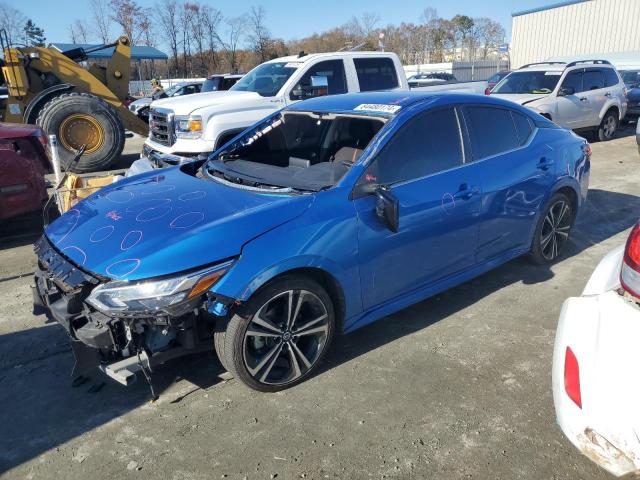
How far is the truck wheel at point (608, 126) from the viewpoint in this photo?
1287cm

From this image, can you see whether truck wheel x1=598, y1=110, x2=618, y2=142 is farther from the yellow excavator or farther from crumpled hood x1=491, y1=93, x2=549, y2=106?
the yellow excavator

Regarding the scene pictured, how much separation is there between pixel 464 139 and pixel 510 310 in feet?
4.68

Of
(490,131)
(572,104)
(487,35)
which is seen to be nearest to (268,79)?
(490,131)

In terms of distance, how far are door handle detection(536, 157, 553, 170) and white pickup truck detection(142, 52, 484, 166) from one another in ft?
13.9

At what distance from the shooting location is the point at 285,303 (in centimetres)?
311

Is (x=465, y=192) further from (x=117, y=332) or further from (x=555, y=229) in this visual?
(x=117, y=332)

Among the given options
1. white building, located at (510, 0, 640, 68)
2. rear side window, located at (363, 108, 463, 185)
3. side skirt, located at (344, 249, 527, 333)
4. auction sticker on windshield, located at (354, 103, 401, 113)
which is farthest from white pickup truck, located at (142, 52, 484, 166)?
white building, located at (510, 0, 640, 68)

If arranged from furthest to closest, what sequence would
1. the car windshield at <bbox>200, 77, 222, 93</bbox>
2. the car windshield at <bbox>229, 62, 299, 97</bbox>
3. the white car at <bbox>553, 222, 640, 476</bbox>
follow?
the car windshield at <bbox>200, 77, 222, 93</bbox>, the car windshield at <bbox>229, 62, 299, 97</bbox>, the white car at <bbox>553, 222, 640, 476</bbox>

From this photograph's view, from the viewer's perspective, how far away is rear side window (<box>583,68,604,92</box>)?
40.0ft

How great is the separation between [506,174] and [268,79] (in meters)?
5.27

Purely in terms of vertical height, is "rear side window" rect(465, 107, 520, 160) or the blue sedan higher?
"rear side window" rect(465, 107, 520, 160)

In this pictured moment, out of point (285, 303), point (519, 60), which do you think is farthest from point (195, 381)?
point (519, 60)

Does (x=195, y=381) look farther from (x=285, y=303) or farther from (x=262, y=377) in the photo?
(x=285, y=303)

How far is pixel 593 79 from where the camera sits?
40.7 ft
